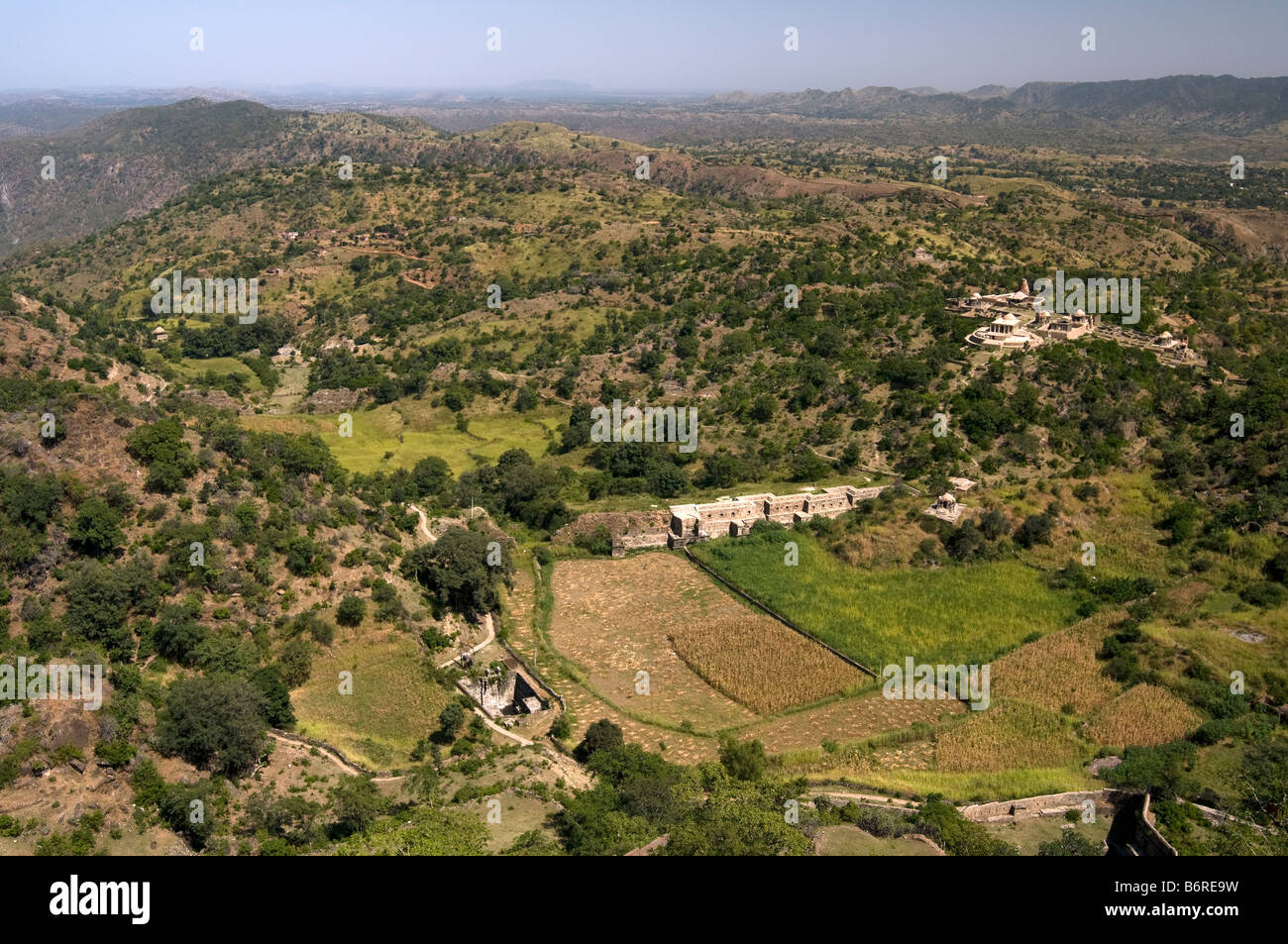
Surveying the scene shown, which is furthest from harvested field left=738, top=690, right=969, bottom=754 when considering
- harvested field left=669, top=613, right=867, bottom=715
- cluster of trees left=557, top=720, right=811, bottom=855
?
cluster of trees left=557, top=720, right=811, bottom=855

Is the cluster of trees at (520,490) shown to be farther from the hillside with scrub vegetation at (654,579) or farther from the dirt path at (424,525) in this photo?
the dirt path at (424,525)

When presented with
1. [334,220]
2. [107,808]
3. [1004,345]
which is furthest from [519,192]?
[107,808]

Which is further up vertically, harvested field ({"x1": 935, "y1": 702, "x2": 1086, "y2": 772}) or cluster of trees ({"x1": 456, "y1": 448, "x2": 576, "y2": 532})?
cluster of trees ({"x1": 456, "y1": 448, "x2": 576, "y2": 532})

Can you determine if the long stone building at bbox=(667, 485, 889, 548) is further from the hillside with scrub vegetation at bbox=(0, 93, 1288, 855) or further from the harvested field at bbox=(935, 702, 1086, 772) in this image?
the harvested field at bbox=(935, 702, 1086, 772)

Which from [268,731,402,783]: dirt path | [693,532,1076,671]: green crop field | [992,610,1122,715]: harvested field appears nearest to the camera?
[268,731,402,783]: dirt path

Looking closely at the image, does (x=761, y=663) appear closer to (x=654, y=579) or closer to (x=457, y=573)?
(x=654, y=579)

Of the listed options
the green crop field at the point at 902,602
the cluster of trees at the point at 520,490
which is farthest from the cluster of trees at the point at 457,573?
the green crop field at the point at 902,602

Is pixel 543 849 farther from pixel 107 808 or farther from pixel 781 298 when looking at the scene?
pixel 781 298
